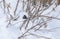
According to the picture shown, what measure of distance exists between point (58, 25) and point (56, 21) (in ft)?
0.33

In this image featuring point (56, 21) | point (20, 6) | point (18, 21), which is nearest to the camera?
point (18, 21)

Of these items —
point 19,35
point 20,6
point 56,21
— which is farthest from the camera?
point 20,6

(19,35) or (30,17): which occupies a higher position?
(30,17)

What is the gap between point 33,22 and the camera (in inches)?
87.9

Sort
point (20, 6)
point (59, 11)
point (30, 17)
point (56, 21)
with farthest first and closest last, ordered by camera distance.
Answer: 1. point (59, 11)
2. point (20, 6)
3. point (56, 21)
4. point (30, 17)

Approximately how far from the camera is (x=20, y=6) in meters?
2.62

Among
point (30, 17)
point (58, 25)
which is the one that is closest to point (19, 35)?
point (30, 17)

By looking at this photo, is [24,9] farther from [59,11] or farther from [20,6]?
[59,11]

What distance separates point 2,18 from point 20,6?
441 mm

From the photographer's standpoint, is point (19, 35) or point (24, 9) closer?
point (19, 35)

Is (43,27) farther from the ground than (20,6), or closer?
closer

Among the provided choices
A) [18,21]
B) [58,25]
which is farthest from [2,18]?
[58,25]

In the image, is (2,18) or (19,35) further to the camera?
(2,18)

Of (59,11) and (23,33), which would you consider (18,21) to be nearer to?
(23,33)
